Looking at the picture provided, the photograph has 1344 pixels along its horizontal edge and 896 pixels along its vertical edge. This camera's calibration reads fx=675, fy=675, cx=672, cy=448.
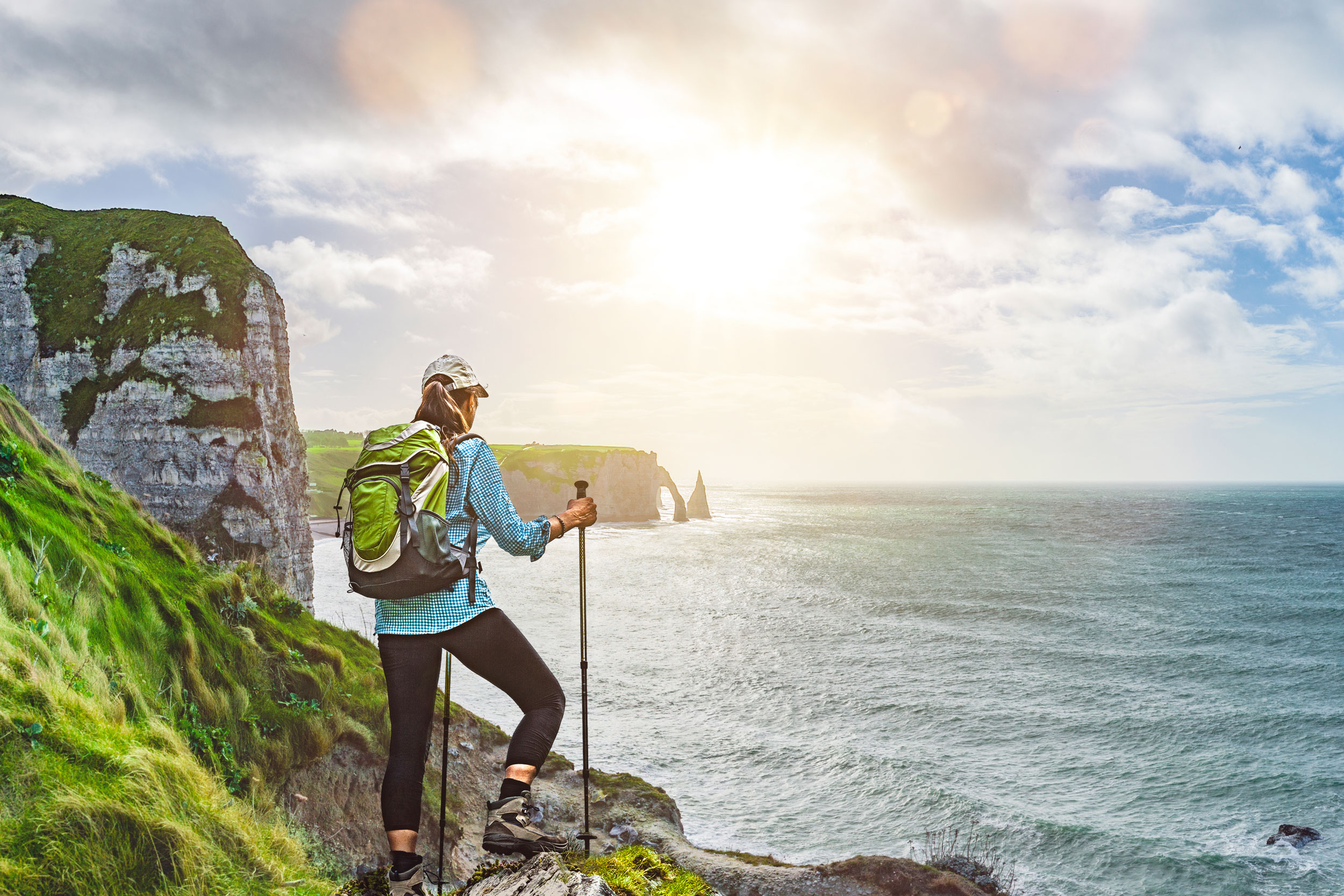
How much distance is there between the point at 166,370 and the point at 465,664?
881 inches

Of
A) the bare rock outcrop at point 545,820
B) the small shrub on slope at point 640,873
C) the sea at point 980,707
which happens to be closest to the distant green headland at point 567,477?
the sea at point 980,707

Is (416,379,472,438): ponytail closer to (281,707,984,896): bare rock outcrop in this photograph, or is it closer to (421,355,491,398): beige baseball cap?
(421,355,491,398): beige baseball cap

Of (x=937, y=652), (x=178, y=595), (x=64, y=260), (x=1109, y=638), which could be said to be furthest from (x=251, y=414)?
(x=1109, y=638)

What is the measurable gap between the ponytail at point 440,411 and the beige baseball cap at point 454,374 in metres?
0.04

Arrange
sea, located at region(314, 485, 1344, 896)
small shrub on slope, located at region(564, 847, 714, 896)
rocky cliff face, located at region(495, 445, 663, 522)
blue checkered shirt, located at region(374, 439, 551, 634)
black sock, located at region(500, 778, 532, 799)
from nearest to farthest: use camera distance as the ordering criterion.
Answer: blue checkered shirt, located at region(374, 439, 551, 634)
black sock, located at region(500, 778, 532, 799)
small shrub on slope, located at region(564, 847, 714, 896)
sea, located at region(314, 485, 1344, 896)
rocky cliff face, located at region(495, 445, 663, 522)

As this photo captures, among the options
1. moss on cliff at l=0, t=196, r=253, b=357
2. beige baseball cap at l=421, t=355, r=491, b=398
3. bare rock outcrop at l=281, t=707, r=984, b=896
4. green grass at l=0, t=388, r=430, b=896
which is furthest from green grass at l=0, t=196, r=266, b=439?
beige baseball cap at l=421, t=355, r=491, b=398

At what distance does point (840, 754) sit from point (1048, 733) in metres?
7.46

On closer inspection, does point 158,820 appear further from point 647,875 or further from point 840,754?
point 840,754

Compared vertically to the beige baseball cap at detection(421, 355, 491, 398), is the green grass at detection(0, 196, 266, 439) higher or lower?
higher

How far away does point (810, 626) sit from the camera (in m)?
36.1

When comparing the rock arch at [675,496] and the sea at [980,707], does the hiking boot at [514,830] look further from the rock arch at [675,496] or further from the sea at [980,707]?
the rock arch at [675,496]

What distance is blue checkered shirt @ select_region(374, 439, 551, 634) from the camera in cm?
294

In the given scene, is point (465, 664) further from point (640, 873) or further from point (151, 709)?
point (151, 709)

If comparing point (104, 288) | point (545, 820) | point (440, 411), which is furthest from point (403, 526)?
point (104, 288)
